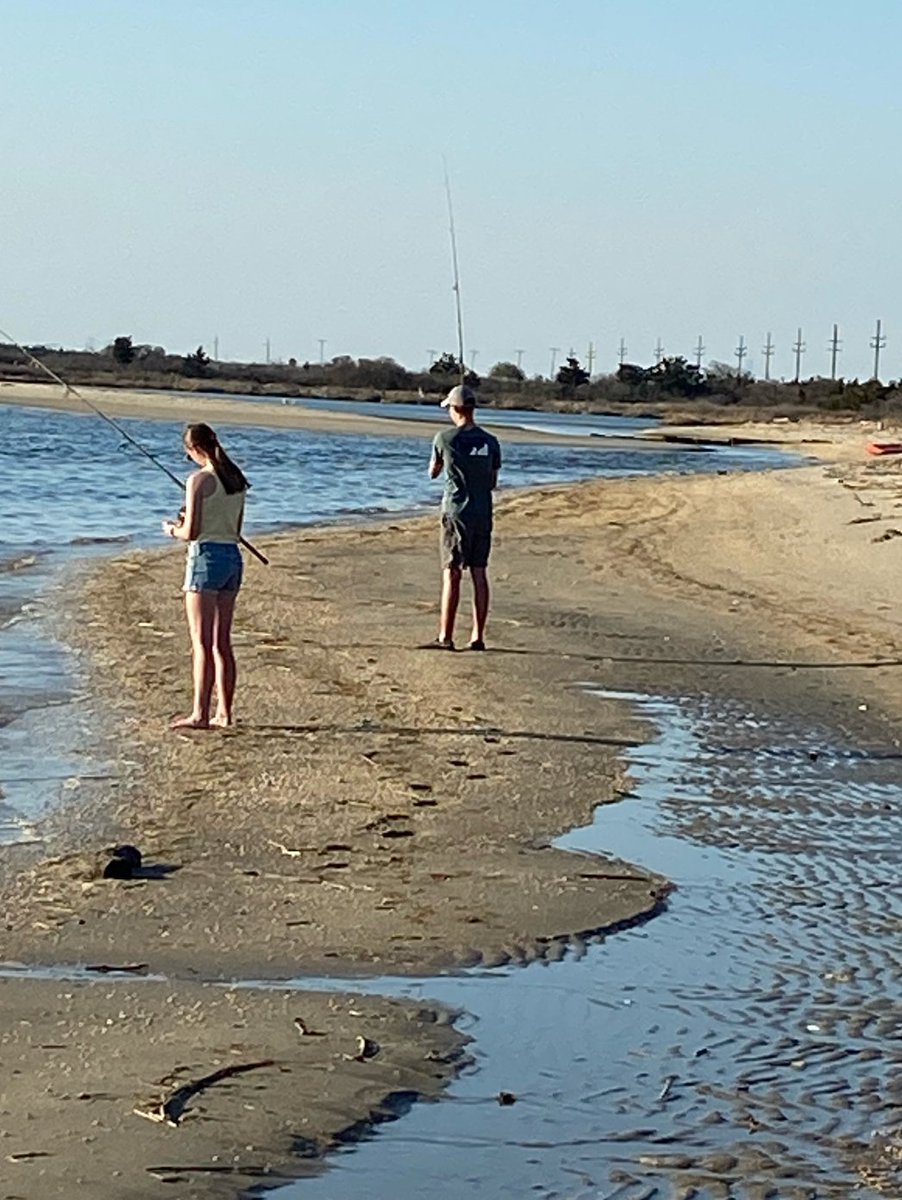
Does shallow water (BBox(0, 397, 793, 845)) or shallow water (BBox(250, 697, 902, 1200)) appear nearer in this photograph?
shallow water (BBox(250, 697, 902, 1200))

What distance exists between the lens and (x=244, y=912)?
6.64 meters

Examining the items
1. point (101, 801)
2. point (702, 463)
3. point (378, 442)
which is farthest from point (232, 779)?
point (378, 442)

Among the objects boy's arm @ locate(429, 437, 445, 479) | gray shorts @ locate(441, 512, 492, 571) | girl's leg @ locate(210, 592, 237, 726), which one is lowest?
girl's leg @ locate(210, 592, 237, 726)

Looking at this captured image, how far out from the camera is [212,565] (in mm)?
10141

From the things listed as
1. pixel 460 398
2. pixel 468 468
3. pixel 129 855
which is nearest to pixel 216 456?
pixel 460 398

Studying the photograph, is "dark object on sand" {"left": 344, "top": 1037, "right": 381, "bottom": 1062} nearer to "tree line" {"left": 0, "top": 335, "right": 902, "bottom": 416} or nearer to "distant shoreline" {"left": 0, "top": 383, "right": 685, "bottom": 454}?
"distant shoreline" {"left": 0, "top": 383, "right": 685, "bottom": 454}

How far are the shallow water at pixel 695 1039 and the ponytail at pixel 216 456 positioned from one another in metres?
2.62

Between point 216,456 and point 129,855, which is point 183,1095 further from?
point 216,456

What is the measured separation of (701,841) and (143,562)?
12.6m

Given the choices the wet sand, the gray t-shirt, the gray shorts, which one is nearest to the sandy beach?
the wet sand

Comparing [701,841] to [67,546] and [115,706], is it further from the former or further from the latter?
[67,546]

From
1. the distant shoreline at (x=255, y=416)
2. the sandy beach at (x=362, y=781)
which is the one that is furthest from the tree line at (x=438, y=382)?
the sandy beach at (x=362, y=781)

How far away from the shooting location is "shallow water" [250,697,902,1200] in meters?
4.54

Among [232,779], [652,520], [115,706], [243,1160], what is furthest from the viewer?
[652,520]
